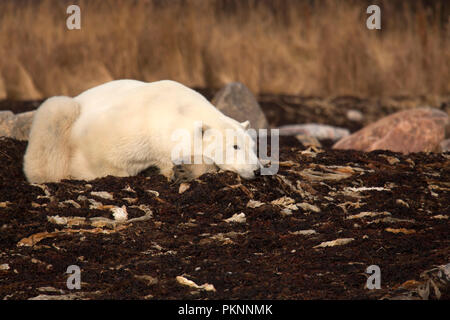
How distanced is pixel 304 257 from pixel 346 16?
322 inches

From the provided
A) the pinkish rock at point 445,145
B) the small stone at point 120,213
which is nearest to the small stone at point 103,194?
the small stone at point 120,213

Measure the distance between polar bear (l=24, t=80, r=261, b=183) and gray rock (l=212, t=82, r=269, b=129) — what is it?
2.90 meters

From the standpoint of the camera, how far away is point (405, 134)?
7.79 meters

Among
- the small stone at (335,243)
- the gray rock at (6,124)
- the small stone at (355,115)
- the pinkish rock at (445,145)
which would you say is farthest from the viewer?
the small stone at (355,115)

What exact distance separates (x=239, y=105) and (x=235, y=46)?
104 inches

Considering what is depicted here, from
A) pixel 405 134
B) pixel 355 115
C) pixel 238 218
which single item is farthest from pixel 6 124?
pixel 355 115

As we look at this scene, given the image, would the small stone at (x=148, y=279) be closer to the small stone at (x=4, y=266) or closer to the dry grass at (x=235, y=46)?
the small stone at (x=4, y=266)

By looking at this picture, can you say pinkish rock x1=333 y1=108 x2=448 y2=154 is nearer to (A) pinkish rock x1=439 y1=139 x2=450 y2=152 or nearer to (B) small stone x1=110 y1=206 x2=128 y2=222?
(A) pinkish rock x1=439 y1=139 x2=450 y2=152

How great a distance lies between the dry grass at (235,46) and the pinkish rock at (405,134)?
12.2 ft

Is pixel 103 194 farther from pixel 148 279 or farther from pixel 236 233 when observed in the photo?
pixel 148 279

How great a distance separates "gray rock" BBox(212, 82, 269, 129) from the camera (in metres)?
8.82

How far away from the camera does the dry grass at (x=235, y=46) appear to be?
10.8 metres

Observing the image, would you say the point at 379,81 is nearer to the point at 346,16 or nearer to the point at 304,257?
the point at 346,16

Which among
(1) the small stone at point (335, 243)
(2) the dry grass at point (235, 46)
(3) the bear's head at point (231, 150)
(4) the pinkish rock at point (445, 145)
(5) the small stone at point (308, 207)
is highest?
(2) the dry grass at point (235, 46)
